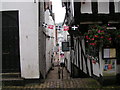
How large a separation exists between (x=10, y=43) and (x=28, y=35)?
1.10 m

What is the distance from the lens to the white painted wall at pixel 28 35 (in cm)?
753

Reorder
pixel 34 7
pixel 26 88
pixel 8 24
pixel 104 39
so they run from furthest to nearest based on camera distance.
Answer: pixel 8 24, pixel 34 7, pixel 26 88, pixel 104 39

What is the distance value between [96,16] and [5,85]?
4771 mm

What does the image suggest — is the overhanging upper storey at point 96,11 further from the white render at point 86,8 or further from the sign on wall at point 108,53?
the sign on wall at point 108,53

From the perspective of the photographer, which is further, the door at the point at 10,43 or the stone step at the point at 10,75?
the door at the point at 10,43

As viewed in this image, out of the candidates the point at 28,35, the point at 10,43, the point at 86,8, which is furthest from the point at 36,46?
the point at 86,8

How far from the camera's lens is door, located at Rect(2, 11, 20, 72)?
8.00 m

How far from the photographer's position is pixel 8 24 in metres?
8.09

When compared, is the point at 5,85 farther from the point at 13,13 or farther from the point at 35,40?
the point at 13,13

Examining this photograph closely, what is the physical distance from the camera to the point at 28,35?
7543 mm

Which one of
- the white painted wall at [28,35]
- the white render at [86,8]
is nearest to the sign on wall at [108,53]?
the white render at [86,8]

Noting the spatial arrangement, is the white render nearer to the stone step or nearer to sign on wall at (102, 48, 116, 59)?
sign on wall at (102, 48, 116, 59)

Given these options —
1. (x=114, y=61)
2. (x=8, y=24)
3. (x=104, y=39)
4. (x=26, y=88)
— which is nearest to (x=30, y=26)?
(x=8, y=24)

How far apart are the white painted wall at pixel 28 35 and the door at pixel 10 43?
50cm
